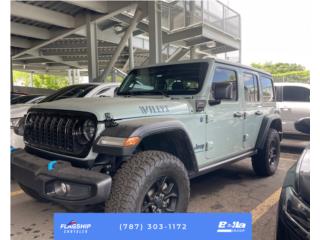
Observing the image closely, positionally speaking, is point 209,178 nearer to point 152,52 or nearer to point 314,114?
point 314,114

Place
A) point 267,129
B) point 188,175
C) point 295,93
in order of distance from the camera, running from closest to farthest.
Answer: point 188,175 < point 267,129 < point 295,93

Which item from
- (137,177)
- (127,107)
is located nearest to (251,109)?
(127,107)

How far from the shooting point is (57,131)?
274cm

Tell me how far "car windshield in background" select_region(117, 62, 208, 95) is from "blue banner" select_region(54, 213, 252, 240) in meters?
1.68

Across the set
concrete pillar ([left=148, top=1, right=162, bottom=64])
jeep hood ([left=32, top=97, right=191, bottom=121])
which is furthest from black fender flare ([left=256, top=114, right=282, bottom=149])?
concrete pillar ([left=148, top=1, right=162, bottom=64])

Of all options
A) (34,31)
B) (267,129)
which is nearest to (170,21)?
(34,31)

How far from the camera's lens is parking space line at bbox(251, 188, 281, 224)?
333 cm

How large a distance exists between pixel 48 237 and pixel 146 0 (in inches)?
353

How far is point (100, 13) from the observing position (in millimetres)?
11914

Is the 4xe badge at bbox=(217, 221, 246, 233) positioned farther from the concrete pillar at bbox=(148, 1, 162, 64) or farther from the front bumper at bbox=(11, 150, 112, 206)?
the concrete pillar at bbox=(148, 1, 162, 64)

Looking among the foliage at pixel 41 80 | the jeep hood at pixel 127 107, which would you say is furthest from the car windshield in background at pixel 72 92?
the foliage at pixel 41 80

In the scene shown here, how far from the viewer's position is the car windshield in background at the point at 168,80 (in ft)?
11.4

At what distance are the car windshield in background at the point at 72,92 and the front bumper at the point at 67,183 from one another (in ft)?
11.2

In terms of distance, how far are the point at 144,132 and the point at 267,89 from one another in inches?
131
